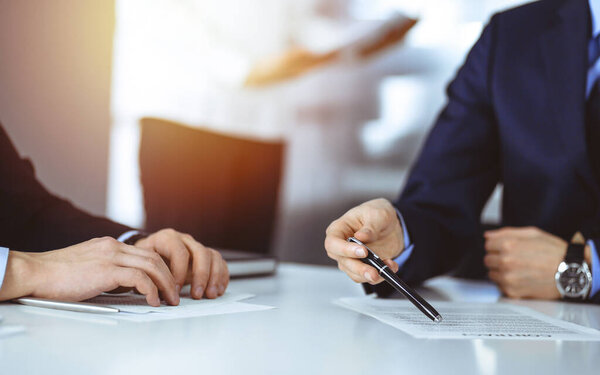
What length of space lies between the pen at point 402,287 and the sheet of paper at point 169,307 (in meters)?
0.14

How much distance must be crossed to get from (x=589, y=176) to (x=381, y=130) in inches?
27.7

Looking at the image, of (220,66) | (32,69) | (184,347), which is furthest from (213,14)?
(184,347)

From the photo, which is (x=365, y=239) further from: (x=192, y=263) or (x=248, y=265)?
(x=248, y=265)

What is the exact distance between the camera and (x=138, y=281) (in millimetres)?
625

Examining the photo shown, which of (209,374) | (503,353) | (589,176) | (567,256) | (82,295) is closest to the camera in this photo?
(209,374)

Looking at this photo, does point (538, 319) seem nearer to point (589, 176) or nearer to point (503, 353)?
point (503, 353)

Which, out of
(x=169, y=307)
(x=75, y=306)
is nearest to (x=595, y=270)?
(x=169, y=307)

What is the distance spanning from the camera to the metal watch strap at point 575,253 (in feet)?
3.23

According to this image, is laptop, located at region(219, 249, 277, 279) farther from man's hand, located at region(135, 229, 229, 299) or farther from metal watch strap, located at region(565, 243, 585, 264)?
metal watch strap, located at region(565, 243, 585, 264)

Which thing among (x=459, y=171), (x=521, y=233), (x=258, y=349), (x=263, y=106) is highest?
(x=263, y=106)

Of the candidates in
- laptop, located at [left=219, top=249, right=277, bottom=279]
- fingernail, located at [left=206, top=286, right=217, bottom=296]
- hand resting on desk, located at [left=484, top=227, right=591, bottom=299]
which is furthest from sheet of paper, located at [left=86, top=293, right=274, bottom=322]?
hand resting on desk, located at [left=484, top=227, right=591, bottom=299]

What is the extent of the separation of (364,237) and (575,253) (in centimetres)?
47

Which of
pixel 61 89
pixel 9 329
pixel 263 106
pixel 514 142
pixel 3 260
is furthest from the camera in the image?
pixel 263 106

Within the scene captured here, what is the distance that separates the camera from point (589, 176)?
3.81 feet
